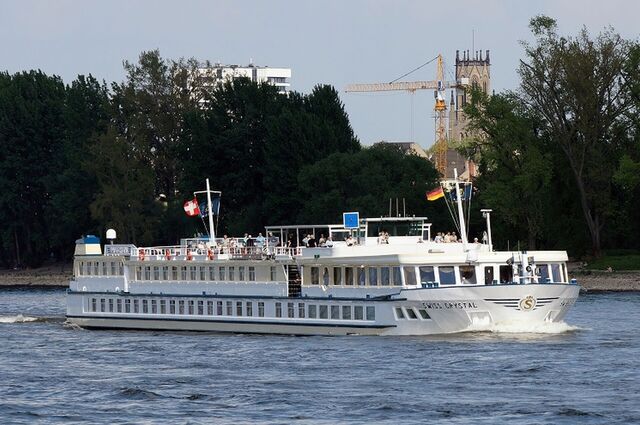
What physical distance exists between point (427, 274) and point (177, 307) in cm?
1499

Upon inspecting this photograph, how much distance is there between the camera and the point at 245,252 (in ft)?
242

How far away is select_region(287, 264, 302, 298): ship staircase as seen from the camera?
7131 cm

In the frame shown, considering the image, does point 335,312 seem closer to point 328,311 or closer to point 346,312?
point 328,311

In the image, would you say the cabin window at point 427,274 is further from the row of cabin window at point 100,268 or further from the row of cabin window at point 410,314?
the row of cabin window at point 100,268

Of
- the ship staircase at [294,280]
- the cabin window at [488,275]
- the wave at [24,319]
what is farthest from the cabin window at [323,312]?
the wave at [24,319]

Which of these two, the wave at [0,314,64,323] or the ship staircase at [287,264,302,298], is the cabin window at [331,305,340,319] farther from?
the wave at [0,314,64,323]

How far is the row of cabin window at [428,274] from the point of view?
6562cm

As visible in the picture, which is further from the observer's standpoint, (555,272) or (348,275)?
(348,275)

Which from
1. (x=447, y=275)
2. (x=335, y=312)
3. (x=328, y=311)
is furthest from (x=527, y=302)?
(x=328, y=311)

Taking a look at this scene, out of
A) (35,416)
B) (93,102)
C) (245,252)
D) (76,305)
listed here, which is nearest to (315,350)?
(245,252)

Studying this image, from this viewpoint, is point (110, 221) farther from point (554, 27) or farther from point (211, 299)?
point (211, 299)

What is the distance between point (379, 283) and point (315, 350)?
15.5 feet

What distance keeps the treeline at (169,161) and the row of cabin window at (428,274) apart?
5329cm

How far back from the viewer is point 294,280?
2820 inches
